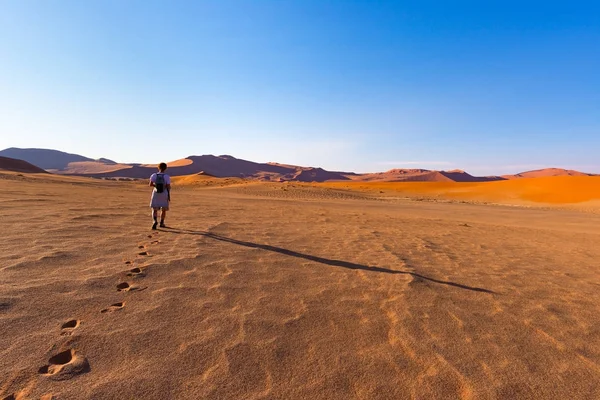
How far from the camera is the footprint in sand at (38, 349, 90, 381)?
233cm

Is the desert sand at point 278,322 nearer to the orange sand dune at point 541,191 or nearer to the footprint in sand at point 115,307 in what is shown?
the footprint in sand at point 115,307

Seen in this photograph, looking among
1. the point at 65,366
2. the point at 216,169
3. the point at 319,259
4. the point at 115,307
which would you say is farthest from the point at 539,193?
the point at 216,169

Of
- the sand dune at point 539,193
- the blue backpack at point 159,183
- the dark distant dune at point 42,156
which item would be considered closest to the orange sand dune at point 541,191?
the sand dune at point 539,193

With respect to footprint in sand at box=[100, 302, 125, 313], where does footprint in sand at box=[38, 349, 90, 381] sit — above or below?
below

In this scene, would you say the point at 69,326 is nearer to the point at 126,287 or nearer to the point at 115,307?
the point at 115,307

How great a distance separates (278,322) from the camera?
3.36 metres

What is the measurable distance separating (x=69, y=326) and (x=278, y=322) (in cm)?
204

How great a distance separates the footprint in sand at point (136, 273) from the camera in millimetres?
4452

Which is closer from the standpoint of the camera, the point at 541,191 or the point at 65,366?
the point at 65,366

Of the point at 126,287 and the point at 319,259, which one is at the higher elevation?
the point at 126,287

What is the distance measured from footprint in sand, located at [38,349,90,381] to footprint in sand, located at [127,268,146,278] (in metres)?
1.89

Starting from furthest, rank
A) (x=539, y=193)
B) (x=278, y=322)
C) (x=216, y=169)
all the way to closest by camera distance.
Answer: (x=216, y=169) → (x=539, y=193) → (x=278, y=322)

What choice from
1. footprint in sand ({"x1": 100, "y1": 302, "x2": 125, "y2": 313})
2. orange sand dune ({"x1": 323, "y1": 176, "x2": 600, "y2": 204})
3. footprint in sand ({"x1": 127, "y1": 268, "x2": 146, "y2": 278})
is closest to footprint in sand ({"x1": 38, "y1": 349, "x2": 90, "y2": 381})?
footprint in sand ({"x1": 100, "y1": 302, "x2": 125, "y2": 313})

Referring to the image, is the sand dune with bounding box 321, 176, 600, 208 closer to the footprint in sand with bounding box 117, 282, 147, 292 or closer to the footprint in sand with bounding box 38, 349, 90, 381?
the footprint in sand with bounding box 117, 282, 147, 292
